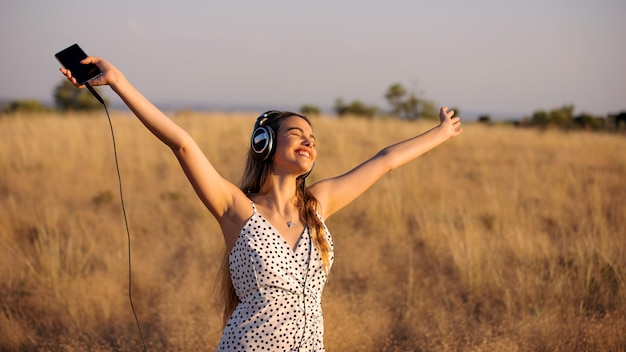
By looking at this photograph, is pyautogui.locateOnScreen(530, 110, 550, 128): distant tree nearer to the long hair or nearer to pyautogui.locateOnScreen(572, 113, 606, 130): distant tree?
pyautogui.locateOnScreen(572, 113, 606, 130): distant tree

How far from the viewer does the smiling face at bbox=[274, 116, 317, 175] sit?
8.17ft

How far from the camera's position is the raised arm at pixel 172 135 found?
2.05 m

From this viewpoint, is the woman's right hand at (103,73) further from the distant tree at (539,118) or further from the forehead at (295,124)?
the distant tree at (539,118)

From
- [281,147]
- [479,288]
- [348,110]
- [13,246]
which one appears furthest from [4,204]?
[348,110]

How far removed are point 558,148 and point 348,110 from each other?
20.0m

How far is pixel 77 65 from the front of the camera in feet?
6.87

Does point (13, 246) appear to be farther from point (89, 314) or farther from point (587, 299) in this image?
point (587, 299)

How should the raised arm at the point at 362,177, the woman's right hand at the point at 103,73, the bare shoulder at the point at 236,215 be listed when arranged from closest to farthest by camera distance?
the woman's right hand at the point at 103,73 → the bare shoulder at the point at 236,215 → the raised arm at the point at 362,177

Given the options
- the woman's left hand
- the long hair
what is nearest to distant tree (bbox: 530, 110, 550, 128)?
the woman's left hand

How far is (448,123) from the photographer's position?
3.01 meters

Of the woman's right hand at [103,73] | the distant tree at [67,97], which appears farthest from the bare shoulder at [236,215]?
the distant tree at [67,97]

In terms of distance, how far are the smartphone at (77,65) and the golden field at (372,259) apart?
1.32 meters

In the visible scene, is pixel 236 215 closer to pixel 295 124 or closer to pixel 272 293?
pixel 272 293

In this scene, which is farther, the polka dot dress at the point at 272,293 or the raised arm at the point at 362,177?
the raised arm at the point at 362,177
